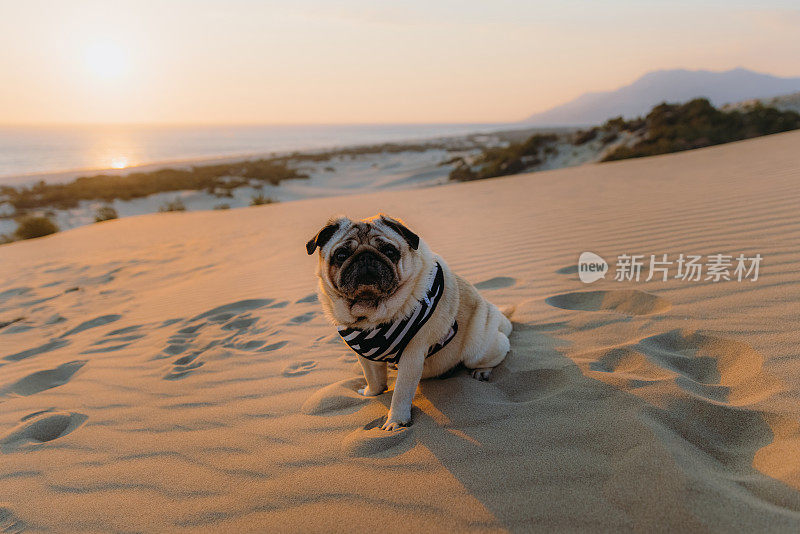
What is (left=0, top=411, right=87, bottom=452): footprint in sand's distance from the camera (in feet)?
8.31

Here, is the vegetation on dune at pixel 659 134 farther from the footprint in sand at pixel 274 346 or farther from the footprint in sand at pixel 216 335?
the footprint in sand at pixel 274 346

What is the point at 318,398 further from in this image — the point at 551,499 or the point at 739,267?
the point at 739,267

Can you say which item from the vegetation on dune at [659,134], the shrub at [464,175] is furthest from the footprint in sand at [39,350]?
the shrub at [464,175]

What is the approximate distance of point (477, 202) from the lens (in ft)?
30.7

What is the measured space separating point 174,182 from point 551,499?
25.6m

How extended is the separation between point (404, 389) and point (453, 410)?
11.4 inches

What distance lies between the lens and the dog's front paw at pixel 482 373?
2.63 metres

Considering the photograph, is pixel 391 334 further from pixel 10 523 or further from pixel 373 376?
pixel 10 523

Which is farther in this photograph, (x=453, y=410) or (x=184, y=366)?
(x=184, y=366)

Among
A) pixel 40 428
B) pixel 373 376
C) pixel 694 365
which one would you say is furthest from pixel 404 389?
pixel 40 428

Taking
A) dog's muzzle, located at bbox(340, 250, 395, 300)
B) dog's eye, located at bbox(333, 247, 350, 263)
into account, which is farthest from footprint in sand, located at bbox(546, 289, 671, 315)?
dog's eye, located at bbox(333, 247, 350, 263)

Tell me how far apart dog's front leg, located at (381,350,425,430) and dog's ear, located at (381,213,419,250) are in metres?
0.58

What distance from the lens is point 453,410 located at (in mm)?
2293

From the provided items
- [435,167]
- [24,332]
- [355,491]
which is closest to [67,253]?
[24,332]
